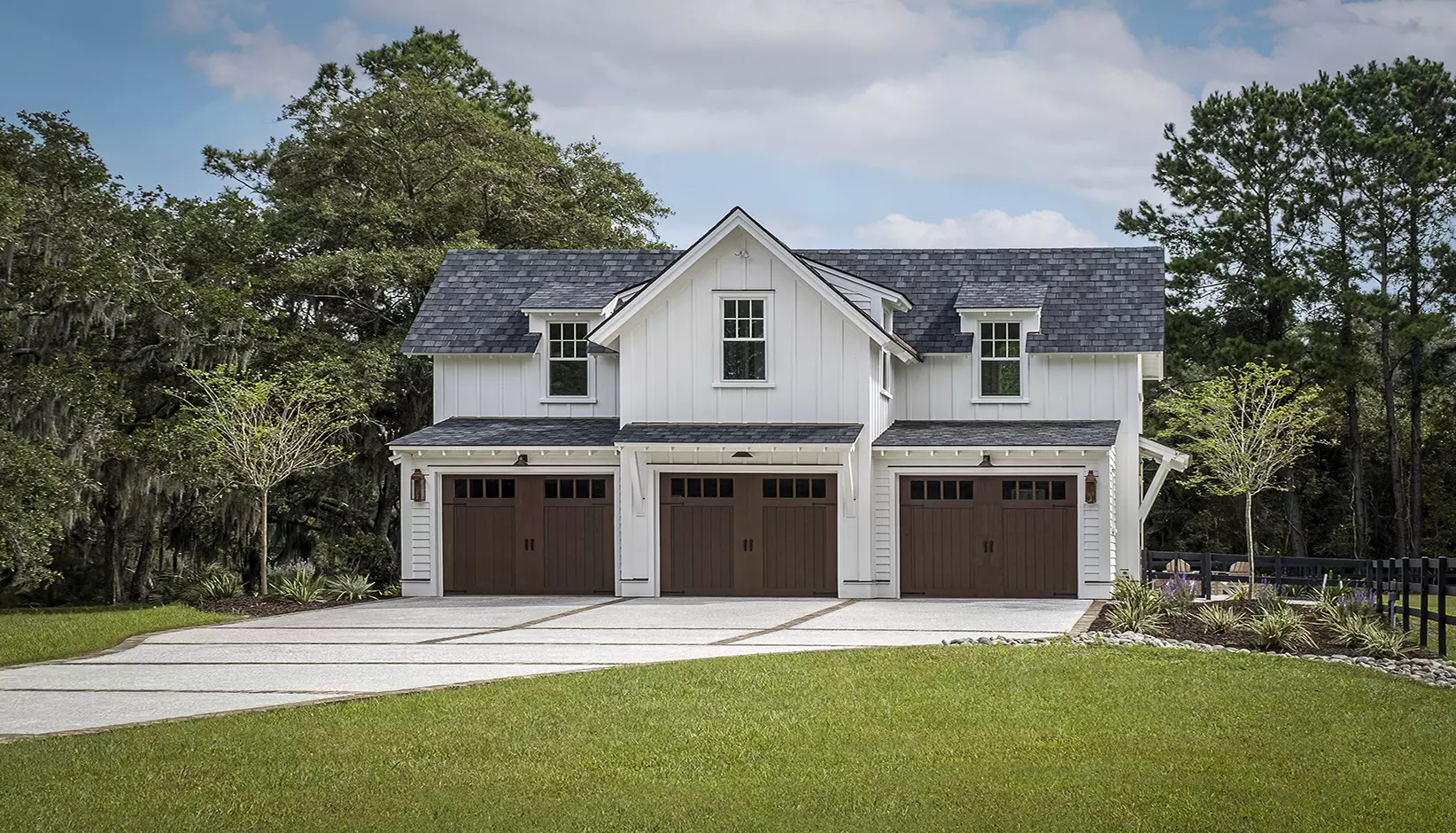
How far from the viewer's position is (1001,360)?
2634 centimetres

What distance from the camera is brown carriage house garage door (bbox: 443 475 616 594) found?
83.5ft

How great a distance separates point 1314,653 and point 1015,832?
9398 millimetres

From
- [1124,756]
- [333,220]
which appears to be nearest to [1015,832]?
[1124,756]

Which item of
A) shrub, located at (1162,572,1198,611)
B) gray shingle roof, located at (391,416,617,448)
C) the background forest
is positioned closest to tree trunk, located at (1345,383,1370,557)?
the background forest

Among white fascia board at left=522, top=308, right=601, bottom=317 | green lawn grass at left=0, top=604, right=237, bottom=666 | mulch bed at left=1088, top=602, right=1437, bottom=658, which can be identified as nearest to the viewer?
mulch bed at left=1088, top=602, right=1437, bottom=658

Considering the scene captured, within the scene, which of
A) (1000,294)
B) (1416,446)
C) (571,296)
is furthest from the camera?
(1416,446)

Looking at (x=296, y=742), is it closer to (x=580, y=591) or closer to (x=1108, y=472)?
(x=580, y=591)

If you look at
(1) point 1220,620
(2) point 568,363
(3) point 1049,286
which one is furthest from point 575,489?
(1) point 1220,620

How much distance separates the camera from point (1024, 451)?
78.9 ft

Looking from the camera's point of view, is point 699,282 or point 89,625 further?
point 699,282

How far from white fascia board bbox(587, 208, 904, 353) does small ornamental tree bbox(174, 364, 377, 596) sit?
5.62 metres

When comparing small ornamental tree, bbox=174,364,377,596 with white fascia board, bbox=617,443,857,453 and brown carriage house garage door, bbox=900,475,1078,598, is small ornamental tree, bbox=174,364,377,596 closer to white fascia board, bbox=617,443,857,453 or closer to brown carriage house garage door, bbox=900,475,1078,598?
white fascia board, bbox=617,443,857,453

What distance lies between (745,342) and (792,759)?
590 inches

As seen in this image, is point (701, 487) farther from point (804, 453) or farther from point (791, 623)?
point (791, 623)
